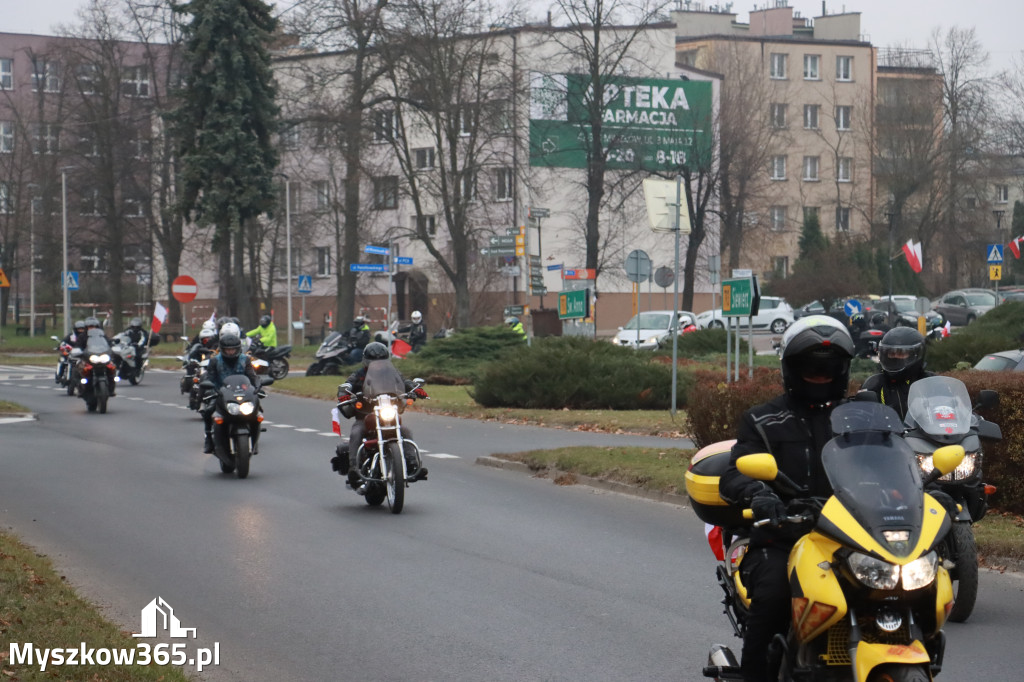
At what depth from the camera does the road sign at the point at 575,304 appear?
81.0ft

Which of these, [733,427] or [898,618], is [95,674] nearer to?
[898,618]

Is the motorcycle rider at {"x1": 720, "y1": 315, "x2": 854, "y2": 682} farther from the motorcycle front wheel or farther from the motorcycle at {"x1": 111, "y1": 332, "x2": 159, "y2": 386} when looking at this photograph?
the motorcycle at {"x1": 111, "y1": 332, "x2": 159, "y2": 386}

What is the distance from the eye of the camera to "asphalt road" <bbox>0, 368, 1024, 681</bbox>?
6.89m

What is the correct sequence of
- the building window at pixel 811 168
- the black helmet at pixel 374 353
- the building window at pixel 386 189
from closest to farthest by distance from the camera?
the black helmet at pixel 374 353 → the building window at pixel 386 189 → the building window at pixel 811 168

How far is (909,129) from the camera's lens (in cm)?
7612

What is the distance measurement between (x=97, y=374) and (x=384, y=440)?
1402 centimetres

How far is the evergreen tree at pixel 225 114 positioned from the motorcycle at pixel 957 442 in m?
34.4

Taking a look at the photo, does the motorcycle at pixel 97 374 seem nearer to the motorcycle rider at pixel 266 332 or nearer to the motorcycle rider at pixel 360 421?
the motorcycle rider at pixel 266 332

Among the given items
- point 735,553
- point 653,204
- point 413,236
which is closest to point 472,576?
point 735,553

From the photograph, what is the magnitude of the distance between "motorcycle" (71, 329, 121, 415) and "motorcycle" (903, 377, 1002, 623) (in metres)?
19.6

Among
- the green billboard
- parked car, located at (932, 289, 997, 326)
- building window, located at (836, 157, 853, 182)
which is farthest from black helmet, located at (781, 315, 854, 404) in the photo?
building window, located at (836, 157, 853, 182)

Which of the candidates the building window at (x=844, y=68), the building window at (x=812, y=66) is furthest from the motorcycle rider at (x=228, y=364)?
the building window at (x=844, y=68)

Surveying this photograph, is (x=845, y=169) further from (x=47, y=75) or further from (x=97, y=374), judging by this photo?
(x=97, y=374)

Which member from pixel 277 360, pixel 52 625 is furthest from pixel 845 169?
pixel 52 625
